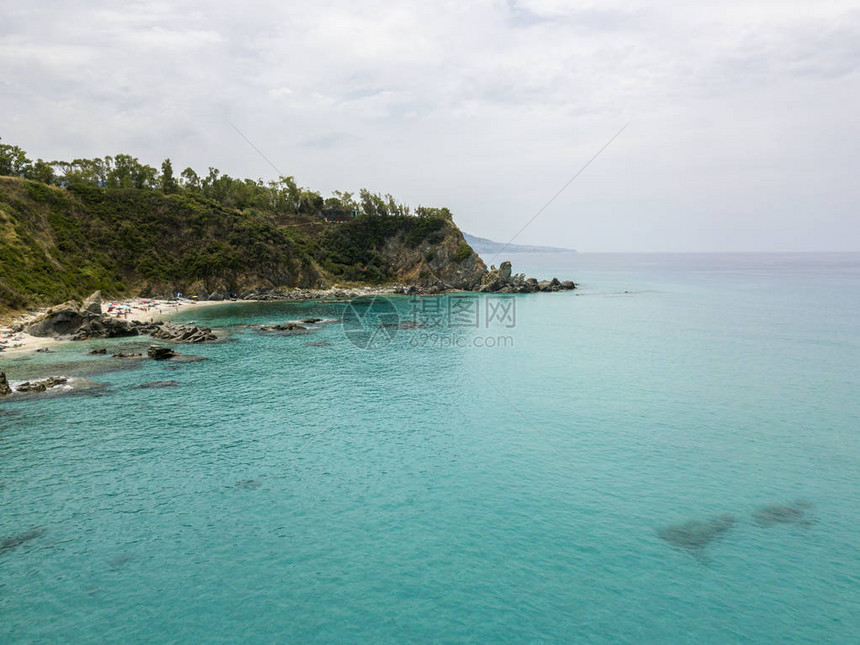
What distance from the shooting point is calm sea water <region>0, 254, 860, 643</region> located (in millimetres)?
19750

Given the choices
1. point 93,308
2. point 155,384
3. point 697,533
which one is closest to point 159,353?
point 155,384

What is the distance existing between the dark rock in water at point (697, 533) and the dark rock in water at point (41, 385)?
57.7m

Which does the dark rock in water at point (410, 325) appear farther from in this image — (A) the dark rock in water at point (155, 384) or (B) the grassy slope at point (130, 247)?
(B) the grassy slope at point (130, 247)

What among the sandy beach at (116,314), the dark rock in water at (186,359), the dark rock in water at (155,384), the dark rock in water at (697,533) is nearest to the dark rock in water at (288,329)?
the dark rock in water at (186,359)

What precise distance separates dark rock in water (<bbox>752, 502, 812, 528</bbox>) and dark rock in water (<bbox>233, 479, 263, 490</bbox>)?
29936mm

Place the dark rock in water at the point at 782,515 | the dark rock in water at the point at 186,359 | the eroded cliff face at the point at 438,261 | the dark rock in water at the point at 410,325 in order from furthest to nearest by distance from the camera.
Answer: the eroded cliff face at the point at 438,261 < the dark rock in water at the point at 410,325 < the dark rock in water at the point at 186,359 < the dark rock in water at the point at 782,515

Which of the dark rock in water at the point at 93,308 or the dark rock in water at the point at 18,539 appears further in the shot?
the dark rock in water at the point at 93,308

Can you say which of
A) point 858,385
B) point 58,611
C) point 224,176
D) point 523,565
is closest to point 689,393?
point 858,385

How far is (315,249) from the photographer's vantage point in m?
187

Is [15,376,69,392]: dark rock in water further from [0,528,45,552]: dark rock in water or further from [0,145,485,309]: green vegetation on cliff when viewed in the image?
[0,145,485,309]: green vegetation on cliff

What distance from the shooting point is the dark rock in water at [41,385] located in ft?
158

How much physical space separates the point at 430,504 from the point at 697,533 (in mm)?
14858

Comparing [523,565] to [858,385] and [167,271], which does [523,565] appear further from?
[167,271]

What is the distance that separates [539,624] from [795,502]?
1995cm
